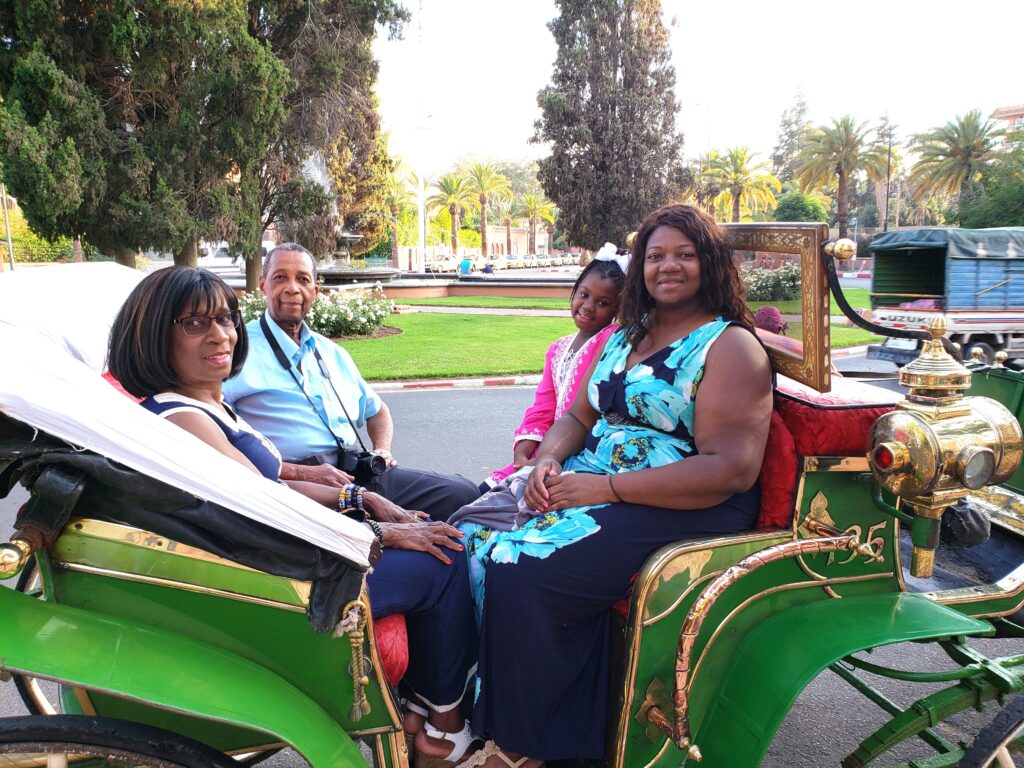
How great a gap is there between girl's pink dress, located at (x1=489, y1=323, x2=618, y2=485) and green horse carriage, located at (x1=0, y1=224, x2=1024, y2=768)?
2.72 ft

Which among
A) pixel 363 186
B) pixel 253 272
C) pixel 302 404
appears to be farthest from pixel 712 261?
pixel 363 186

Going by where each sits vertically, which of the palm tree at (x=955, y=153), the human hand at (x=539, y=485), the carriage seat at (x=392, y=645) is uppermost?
the palm tree at (x=955, y=153)

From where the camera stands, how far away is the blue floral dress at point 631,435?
1818mm

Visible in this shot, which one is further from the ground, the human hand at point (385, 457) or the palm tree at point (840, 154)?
the palm tree at point (840, 154)

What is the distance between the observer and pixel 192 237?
13.9 m

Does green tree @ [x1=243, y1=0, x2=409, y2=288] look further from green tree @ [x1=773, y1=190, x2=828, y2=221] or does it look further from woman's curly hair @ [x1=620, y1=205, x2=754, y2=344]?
green tree @ [x1=773, y1=190, x2=828, y2=221]

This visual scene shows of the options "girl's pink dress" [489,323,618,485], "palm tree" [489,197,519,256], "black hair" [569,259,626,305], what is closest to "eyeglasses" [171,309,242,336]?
"girl's pink dress" [489,323,618,485]

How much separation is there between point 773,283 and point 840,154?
42.0 meters

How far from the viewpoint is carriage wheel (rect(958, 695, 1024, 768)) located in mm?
1752

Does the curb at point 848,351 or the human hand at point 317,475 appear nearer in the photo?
the human hand at point 317,475

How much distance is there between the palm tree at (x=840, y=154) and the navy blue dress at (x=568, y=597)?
1574 inches

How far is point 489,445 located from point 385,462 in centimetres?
376

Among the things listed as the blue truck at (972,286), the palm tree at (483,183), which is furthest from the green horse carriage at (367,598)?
the palm tree at (483,183)

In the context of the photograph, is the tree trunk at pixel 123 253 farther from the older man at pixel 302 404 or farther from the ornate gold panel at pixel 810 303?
the ornate gold panel at pixel 810 303
